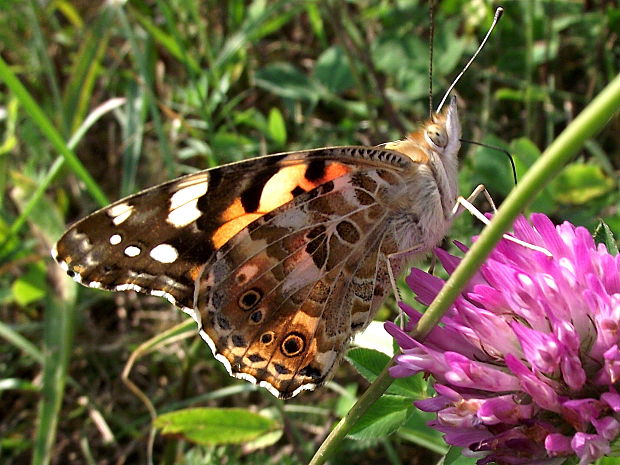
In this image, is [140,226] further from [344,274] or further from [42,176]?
[42,176]

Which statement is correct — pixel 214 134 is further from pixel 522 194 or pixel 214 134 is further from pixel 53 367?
pixel 522 194

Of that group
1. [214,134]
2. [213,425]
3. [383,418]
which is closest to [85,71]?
[214,134]

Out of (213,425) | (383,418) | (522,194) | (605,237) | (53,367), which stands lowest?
(53,367)

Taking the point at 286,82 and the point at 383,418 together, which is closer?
the point at 383,418

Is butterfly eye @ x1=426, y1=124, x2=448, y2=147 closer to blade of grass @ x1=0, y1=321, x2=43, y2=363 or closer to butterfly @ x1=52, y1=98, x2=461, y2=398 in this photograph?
butterfly @ x1=52, y1=98, x2=461, y2=398

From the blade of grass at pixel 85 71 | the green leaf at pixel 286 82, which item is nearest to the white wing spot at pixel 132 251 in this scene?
the green leaf at pixel 286 82

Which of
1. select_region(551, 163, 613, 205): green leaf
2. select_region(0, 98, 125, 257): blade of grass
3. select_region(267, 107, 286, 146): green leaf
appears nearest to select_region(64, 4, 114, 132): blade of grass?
select_region(0, 98, 125, 257): blade of grass

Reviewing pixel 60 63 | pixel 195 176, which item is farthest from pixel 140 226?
pixel 60 63
